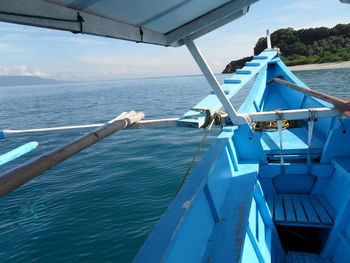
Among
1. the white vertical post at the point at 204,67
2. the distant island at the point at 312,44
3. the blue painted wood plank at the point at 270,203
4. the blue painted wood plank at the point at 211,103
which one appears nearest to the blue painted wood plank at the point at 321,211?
the blue painted wood plank at the point at 270,203

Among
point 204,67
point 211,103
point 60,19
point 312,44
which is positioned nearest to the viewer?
point 60,19

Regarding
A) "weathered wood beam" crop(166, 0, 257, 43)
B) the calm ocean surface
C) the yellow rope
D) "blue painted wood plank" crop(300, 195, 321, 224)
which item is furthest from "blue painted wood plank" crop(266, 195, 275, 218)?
"weathered wood beam" crop(166, 0, 257, 43)

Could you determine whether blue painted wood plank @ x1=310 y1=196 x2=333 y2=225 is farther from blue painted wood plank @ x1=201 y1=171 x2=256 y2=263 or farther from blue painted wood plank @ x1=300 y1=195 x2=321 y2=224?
blue painted wood plank @ x1=201 y1=171 x2=256 y2=263

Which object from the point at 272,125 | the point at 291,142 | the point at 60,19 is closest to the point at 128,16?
the point at 60,19

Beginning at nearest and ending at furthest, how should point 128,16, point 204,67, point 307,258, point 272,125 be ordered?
point 128,16 < point 307,258 < point 204,67 < point 272,125

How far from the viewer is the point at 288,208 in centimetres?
404

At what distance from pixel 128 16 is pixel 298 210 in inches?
141

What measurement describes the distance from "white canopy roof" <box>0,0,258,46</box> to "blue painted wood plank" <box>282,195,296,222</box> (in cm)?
Answer: 288

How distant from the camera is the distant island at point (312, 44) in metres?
65.7

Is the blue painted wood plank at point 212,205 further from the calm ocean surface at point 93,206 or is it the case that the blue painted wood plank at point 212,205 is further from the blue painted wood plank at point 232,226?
the calm ocean surface at point 93,206

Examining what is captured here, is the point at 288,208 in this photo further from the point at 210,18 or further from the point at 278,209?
the point at 210,18

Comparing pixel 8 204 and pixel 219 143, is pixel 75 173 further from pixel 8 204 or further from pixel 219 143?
pixel 219 143

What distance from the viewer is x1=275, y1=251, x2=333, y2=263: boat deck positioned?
3462mm

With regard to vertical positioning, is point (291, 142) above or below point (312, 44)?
below
